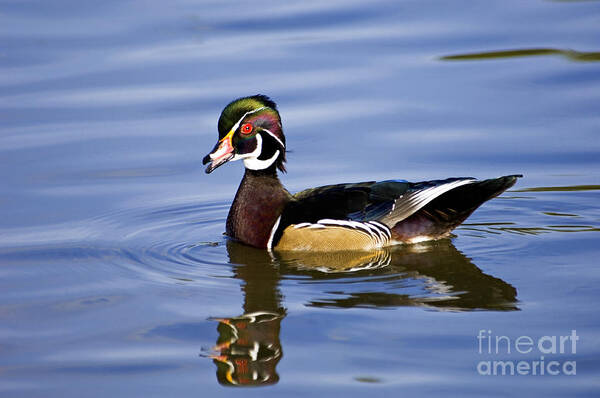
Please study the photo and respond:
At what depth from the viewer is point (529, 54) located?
15086mm

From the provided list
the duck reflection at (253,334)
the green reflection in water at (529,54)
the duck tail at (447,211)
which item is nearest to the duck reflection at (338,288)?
the duck reflection at (253,334)

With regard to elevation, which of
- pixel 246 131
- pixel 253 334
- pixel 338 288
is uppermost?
pixel 246 131

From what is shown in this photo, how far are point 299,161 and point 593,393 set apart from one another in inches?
242

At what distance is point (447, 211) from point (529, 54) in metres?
5.88

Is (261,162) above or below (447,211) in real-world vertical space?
above

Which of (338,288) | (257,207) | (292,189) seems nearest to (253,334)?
(338,288)

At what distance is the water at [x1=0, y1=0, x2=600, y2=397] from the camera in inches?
284

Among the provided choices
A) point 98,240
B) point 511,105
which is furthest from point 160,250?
point 511,105

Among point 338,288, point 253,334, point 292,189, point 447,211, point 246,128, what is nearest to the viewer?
point 253,334

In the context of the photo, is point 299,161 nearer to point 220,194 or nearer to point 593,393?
point 220,194

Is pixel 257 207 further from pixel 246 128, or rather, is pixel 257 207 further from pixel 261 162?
pixel 246 128

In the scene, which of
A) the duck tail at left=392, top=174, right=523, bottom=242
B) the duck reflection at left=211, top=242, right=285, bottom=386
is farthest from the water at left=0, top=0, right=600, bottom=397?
the duck tail at left=392, top=174, right=523, bottom=242

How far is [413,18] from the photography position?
1688 centimetres

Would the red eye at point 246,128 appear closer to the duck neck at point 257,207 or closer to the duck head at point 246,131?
the duck head at point 246,131
